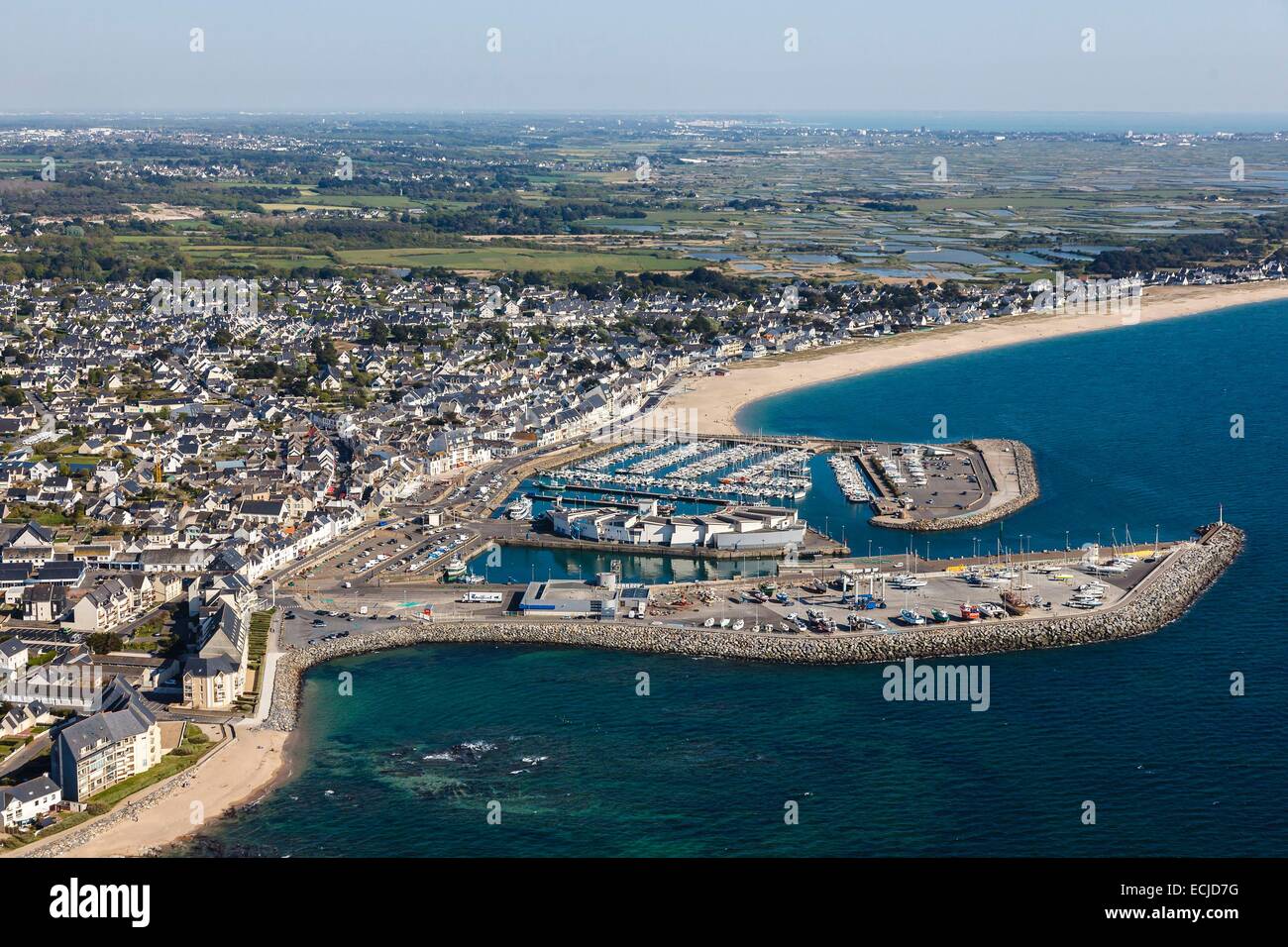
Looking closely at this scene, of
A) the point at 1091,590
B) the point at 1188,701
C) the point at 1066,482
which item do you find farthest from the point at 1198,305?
the point at 1188,701

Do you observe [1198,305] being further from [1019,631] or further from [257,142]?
[257,142]

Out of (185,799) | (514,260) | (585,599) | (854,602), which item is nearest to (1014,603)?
(854,602)

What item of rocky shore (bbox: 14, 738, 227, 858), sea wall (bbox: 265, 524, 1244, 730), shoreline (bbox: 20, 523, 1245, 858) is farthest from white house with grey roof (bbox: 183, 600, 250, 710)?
rocky shore (bbox: 14, 738, 227, 858)

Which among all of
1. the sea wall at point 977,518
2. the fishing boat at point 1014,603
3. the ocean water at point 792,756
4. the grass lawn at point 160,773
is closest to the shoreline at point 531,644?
the grass lawn at point 160,773

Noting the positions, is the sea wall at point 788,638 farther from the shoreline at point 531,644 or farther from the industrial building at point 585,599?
the industrial building at point 585,599

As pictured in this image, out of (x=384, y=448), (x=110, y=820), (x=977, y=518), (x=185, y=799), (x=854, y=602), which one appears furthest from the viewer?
(x=384, y=448)

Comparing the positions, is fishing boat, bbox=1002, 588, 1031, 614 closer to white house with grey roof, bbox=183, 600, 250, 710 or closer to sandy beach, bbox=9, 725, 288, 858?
sandy beach, bbox=9, 725, 288, 858

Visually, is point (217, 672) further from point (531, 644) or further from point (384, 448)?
point (384, 448)

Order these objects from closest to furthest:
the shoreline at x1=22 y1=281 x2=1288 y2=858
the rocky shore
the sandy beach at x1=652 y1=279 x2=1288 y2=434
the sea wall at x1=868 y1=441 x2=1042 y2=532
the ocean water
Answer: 1. the rocky shore
2. the ocean water
3. the shoreline at x1=22 y1=281 x2=1288 y2=858
4. the sea wall at x1=868 y1=441 x2=1042 y2=532
5. the sandy beach at x1=652 y1=279 x2=1288 y2=434
